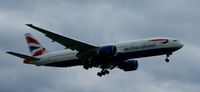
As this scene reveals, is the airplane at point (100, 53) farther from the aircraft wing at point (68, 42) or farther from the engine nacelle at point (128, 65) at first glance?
the engine nacelle at point (128, 65)

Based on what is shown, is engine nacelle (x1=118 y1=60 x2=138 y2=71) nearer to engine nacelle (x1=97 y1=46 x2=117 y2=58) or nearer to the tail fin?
engine nacelle (x1=97 y1=46 x2=117 y2=58)

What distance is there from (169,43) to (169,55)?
150 cm

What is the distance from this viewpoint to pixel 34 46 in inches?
3784

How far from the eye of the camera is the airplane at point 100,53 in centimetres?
8175

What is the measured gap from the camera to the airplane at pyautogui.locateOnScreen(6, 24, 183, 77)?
3219 inches

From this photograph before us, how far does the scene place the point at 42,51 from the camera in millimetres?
93750

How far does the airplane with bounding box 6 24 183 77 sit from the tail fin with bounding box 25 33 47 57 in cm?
264

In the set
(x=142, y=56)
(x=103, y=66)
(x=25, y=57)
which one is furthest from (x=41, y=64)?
(x=142, y=56)

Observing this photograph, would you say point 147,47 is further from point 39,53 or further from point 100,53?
point 39,53

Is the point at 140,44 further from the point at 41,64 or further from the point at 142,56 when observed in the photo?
the point at 41,64


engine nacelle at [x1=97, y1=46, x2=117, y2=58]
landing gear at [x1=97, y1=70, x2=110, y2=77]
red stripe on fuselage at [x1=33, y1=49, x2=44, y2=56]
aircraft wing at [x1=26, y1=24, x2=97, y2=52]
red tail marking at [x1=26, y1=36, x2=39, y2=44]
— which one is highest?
aircraft wing at [x1=26, y1=24, x2=97, y2=52]

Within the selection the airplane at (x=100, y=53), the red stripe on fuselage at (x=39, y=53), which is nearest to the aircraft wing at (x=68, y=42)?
the airplane at (x=100, y=53)

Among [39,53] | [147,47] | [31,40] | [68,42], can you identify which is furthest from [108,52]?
[31,40]

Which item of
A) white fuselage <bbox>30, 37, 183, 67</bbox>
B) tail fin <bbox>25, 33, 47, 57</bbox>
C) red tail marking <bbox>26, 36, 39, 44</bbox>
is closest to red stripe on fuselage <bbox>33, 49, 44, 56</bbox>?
tail fin <bbox>25, 33, 47, 57</bbox>
